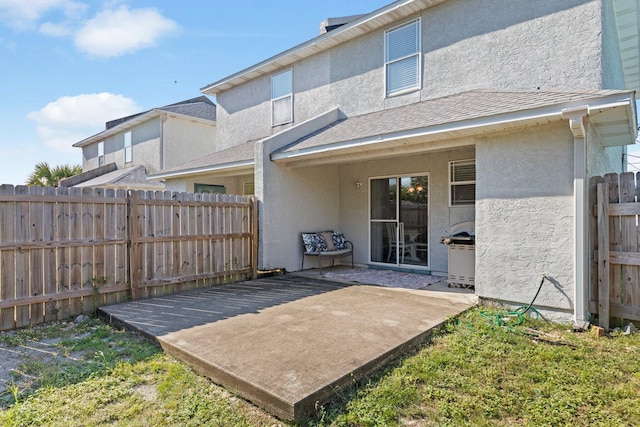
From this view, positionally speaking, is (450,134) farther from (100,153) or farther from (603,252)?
(100,153)

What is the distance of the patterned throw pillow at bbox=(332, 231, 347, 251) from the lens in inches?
375

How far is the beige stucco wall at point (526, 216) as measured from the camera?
497 centimetres

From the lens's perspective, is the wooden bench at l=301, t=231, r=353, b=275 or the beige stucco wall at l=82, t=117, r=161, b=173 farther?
the beige stucco wall at l=82, t=117, r=161, b=173

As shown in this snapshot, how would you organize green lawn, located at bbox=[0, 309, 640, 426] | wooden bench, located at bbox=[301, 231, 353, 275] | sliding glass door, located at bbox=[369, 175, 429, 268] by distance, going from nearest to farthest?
green lawn, located at bbox=[0, 309, 640, 426] → sliding glass door, located at bbox=[369, 175, 429, 268] → wooden bench, located at bbox=[301, 231, 353, 275]

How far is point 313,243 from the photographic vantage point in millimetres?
9000

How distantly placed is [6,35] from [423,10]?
37.1 ft

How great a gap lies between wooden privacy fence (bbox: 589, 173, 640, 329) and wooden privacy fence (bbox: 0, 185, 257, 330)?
6.58 metres

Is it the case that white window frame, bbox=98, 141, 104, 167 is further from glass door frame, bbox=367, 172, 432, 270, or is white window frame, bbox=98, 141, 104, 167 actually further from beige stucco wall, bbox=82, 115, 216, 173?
glass door frame, bbox=367, 172, 432, 270

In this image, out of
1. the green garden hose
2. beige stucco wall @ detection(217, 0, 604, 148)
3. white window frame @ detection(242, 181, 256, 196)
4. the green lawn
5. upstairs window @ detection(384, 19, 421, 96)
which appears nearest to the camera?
the green lawn

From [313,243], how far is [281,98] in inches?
209

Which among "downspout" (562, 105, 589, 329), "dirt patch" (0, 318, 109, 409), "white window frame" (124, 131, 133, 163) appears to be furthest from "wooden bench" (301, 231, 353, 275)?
"white window frame" (124, 131, 133, 163)

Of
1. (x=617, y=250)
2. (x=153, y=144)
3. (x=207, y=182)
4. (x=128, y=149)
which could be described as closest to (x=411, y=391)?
(x=617, y=250)

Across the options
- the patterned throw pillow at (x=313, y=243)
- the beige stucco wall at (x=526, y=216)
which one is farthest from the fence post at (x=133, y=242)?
the beige stucco wall at (x=526, y=216)

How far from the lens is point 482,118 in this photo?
5379 mm
